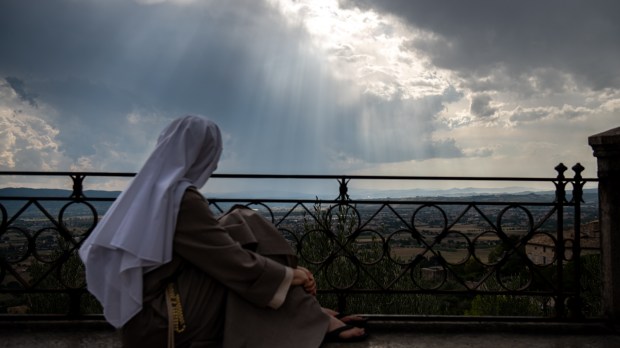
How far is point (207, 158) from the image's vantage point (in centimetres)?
299

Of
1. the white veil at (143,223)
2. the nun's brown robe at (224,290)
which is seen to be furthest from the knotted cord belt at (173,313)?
the white veil at (143,223)

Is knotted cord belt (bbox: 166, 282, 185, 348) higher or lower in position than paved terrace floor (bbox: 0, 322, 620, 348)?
higher

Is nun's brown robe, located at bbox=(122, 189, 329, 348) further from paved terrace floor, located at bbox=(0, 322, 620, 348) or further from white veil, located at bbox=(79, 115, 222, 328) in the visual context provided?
paved terrace floor, located at bbox=(0, 322, 620, 348)

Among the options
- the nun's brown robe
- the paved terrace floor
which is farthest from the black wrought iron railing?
the nun's brown robe

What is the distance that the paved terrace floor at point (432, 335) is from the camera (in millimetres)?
3928

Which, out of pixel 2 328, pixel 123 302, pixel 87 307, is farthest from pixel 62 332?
pixel 87 307

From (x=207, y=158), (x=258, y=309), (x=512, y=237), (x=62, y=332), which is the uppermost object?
(x=207, y=158)

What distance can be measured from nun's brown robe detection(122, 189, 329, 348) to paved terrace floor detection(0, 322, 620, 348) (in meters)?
0.97

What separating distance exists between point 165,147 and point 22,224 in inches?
89.8

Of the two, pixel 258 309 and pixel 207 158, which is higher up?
pixel 207 158

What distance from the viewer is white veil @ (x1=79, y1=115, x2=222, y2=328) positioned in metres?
2.68

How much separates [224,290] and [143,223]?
0.63 metres

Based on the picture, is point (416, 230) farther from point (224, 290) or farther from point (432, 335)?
point (224, 290)

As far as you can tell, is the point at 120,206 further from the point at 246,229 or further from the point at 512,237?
the point at 512,237
